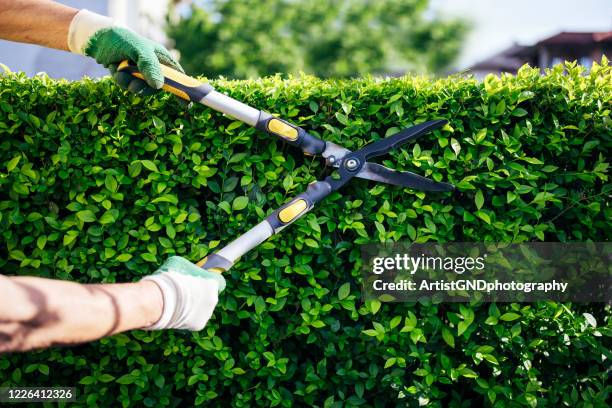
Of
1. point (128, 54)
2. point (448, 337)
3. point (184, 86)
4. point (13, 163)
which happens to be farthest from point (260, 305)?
point (13, 163)

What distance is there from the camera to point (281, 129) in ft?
8.27

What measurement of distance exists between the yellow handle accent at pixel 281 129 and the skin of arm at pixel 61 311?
94 centimetres

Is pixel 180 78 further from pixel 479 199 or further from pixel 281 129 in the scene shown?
pixel 479 199

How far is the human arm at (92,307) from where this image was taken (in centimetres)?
165

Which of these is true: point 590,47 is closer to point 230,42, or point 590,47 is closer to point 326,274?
point 230,42

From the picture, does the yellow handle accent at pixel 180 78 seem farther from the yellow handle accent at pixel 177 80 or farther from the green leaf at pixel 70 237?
the green leaf at pixel 70 237

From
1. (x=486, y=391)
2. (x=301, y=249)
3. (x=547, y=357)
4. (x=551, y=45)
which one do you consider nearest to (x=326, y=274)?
(x=301, y=249)

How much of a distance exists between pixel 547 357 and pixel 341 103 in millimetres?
1568

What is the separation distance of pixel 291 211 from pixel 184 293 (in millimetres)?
598

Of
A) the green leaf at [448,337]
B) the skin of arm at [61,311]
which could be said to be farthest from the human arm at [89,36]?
the green leaf at [448,337]

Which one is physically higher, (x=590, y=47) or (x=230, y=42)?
(x=230, y=42)

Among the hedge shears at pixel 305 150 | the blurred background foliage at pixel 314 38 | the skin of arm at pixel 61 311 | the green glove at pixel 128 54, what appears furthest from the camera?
the blurred background foliage at pixel 314 38

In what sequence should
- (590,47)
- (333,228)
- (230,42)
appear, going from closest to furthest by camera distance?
(333,228) < (590,47) < (230,42)

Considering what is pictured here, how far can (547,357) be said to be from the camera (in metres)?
2.73
